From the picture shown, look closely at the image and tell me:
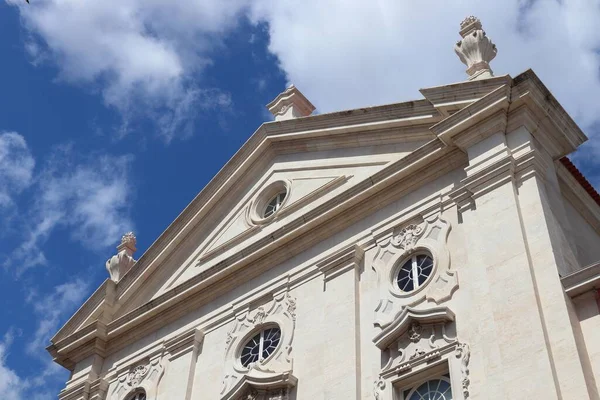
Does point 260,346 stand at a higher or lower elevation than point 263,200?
lower

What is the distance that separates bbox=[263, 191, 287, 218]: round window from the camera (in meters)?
21.8

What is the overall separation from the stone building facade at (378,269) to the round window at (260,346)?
0.05 meters

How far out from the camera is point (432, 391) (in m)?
15.0

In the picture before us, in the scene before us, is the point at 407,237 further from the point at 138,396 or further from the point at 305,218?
the point at 138,396

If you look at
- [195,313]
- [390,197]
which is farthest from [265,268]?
[390,197]

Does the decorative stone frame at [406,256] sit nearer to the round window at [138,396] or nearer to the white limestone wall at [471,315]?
the white limestone wall at [471,315]

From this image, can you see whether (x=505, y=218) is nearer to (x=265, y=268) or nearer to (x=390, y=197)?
(x=390, y=197)

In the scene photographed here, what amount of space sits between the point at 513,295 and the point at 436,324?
1.71 meters

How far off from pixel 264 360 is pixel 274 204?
491 centimetres

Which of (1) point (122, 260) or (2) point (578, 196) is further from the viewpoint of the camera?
(1) point (122, 260)

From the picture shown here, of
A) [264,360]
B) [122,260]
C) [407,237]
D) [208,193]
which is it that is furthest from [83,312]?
[407,237]

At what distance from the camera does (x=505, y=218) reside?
51.2 ft

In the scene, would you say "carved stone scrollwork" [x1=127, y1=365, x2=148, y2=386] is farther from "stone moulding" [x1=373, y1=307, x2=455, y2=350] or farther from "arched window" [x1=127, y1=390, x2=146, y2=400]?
"stone moulding" [x1=373, y1=307, x2=455, y2=350]

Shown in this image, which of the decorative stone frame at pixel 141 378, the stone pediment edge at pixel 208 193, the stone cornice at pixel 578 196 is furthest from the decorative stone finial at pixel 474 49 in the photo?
the decorative stone frame at pixel 141 378
